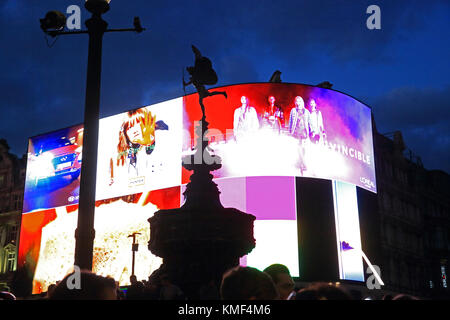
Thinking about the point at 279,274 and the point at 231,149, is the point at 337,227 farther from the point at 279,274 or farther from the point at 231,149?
the point at 279,274

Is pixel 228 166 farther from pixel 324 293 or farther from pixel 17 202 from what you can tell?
pixel 324 293

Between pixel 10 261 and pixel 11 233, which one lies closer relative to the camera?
pixel 10 261

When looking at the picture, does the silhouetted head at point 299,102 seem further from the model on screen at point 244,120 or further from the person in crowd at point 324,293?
the person in crowd at point 324,293

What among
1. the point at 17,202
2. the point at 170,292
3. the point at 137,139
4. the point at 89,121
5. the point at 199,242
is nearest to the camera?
the point at 170,292

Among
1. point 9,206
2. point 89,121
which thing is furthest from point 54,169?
point 89,121

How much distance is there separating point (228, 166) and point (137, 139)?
753 cm

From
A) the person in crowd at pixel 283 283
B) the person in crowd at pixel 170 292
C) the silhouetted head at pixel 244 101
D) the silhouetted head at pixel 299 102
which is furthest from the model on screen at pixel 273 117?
the person in crowd at pixel 283 283

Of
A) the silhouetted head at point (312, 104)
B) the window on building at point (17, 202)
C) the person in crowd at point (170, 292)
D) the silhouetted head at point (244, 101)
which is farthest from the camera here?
the window on building at point (17, 202)

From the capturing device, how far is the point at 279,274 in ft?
18.2

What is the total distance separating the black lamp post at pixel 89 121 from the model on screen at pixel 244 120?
2382cm

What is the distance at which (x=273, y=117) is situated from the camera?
3284 centimetres

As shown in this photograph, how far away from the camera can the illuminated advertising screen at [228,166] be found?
1248 inches
